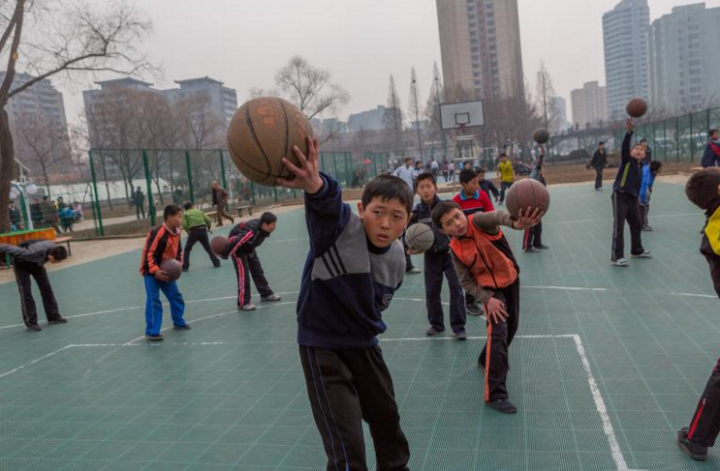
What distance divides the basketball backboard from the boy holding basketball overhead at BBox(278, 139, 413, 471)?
33.4m

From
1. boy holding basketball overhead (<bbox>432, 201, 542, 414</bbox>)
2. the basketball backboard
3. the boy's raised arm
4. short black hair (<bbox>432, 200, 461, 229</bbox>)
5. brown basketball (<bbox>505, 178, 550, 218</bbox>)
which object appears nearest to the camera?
the boy's raised arm

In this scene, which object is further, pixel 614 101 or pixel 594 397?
pixel 614 101

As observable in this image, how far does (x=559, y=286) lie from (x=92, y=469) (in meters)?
7.18

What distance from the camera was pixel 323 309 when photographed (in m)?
3.14

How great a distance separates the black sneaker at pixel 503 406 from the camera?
496 centimetres

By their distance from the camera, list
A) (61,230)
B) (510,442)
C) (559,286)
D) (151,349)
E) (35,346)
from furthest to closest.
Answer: (61,230) → (559,286) → (35,346) → (151,349) → (510,442)

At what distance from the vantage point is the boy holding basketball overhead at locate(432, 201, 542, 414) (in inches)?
201

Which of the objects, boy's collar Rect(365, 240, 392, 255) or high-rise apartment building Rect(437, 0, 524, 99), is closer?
boy's collar Rect(365, 240, 392, 255)

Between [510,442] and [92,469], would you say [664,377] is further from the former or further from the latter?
[92,469]

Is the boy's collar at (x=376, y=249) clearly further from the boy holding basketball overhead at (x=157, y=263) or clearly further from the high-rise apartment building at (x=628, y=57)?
the high-rise apartment building at (x=628, y=57)

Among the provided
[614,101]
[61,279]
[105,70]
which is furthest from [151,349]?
[614,101]

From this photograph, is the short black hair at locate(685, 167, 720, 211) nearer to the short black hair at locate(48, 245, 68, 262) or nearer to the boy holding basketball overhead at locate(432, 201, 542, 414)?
the boy holding basketball overhead at locate(432, 201, 542, 414)

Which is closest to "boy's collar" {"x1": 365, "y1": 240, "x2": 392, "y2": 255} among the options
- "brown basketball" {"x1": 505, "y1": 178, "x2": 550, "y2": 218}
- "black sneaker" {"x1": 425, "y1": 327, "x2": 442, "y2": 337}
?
"brown basketball" {"x1": 505, "y1": 178, "x2": 550, "y2": 218}

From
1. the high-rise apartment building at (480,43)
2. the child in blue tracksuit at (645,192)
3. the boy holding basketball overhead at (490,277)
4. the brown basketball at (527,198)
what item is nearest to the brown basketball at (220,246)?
the boy holding basketball overhead at (490,277)
